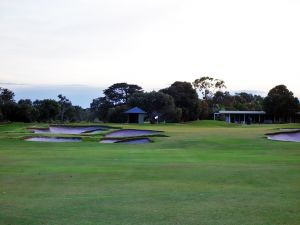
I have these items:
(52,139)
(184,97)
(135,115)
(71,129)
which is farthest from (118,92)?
(52,139)

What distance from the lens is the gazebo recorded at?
81.9m

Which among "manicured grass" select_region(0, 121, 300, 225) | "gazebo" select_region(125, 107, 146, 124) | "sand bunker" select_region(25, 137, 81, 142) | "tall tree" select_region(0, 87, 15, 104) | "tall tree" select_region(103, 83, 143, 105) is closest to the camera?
"manicured grass" select_region(0, 121, 300, 225)

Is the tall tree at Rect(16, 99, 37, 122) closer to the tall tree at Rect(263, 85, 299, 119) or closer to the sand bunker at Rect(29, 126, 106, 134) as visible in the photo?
the sand bunker at Rect(29, 126, 106, 134)

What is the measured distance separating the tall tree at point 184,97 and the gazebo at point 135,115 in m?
15.1

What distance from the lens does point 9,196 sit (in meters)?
10.2

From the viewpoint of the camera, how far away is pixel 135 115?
83250 mm

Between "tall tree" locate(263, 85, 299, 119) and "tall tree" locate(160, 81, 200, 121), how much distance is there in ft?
51.8

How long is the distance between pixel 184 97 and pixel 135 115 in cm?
1667

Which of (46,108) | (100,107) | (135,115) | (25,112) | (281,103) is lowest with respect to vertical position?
(135,115)

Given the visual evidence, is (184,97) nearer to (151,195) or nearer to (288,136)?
(288,136)

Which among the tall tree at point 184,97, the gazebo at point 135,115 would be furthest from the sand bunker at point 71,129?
the tall tree at point 184,97

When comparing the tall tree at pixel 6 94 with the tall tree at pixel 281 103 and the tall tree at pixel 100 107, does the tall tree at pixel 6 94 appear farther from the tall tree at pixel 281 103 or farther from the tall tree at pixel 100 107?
the tall tree at pixel 281 103

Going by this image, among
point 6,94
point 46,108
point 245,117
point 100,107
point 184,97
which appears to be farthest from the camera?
point 100,107

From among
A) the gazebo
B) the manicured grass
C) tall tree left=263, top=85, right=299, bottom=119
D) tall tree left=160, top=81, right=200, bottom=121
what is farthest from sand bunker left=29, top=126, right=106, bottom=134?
tall tree left=263, top=85, right=299, bottom=119
